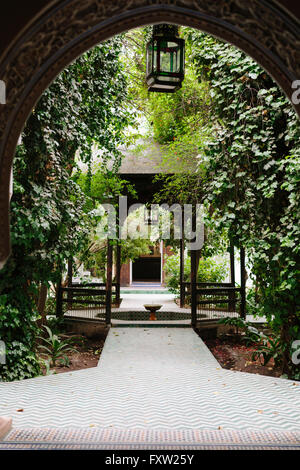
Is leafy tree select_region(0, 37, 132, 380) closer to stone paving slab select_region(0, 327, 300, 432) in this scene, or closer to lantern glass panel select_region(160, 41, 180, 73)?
stone paving slab select_region(0, 327, 300, 432)

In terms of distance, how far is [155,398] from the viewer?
4.48 m

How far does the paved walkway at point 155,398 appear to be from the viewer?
3.67 metres

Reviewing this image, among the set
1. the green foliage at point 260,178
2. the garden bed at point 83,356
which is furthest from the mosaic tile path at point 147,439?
the garden bed at point 83,356

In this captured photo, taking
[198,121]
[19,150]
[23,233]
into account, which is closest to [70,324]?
[23,233]

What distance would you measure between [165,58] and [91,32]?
136 cm

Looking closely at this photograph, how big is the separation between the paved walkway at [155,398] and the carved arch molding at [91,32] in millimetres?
2195

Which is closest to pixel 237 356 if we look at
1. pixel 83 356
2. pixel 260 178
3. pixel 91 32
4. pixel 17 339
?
pixel 83 356

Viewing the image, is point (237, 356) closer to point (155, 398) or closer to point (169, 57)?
point (155, 398)

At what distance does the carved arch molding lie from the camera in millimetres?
2434

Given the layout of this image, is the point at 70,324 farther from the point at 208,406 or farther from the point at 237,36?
the point at 237,36

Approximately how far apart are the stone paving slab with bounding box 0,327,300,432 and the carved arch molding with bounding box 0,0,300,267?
220 centimetres
